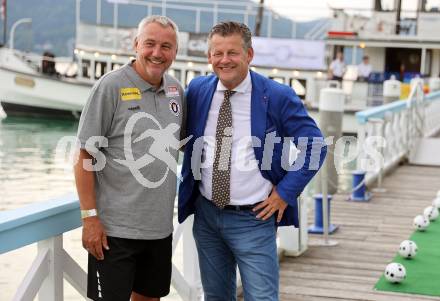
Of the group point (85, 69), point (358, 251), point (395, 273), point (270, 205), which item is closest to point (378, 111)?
point (358, 251)

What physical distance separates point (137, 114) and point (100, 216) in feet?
1.32

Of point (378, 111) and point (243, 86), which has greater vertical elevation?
point (243, 86)

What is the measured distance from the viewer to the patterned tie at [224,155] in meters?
3.23

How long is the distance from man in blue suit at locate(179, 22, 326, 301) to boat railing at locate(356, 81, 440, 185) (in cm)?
586

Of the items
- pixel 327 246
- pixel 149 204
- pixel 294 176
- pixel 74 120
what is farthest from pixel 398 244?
pixel 74 120

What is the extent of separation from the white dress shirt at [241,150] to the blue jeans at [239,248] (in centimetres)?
8

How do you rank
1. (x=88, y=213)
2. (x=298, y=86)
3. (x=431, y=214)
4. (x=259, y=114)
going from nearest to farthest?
(x=88, y=213) < (x=259, y=114) < (x=431, y=214) < (x=298, y=86)

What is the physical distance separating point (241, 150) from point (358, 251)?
10.8 ft

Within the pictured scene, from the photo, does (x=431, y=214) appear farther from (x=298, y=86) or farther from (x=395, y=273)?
(x=298, y=86)

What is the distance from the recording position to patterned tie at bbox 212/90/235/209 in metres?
3.23

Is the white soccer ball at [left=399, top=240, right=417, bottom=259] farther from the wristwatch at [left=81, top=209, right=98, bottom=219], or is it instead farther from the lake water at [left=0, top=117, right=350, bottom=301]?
the wristwatch at [left=81, top=209, right=98, bottom=219]

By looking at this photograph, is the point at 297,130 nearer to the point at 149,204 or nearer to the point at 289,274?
the point at 149,204

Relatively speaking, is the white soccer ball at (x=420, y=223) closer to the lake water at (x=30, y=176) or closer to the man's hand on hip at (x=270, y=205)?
the lake water at (x=30, y=176)

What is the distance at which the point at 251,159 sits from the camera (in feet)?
10.7
